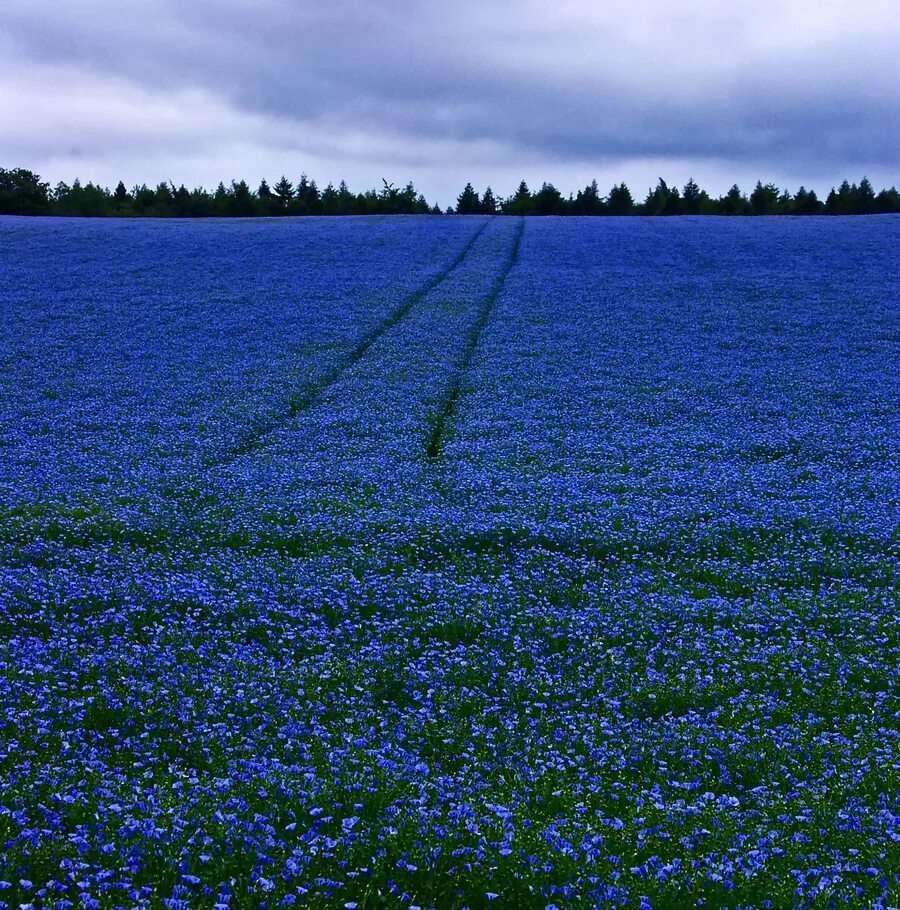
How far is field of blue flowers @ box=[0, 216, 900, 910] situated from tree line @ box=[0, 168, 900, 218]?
4887cm

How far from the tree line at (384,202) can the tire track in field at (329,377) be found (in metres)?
38.0

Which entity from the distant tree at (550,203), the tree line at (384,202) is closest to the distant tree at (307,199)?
the tree line at (384,202)

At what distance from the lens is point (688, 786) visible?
7.14 meters

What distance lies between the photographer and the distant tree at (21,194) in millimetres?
71750

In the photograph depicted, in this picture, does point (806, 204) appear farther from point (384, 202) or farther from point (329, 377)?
point (329, 377)

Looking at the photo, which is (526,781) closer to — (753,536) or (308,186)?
(753,536)

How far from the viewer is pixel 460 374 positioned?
84.9 ft

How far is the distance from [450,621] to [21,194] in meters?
76.0

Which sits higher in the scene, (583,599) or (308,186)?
(308,186)

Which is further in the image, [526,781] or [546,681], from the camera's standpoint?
[546,681]

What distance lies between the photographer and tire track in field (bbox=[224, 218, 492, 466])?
19.5m

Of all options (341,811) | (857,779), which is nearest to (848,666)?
(857,779)

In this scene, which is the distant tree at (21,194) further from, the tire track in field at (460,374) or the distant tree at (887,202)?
the distant tree at (887,202)

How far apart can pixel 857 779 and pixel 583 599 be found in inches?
186
